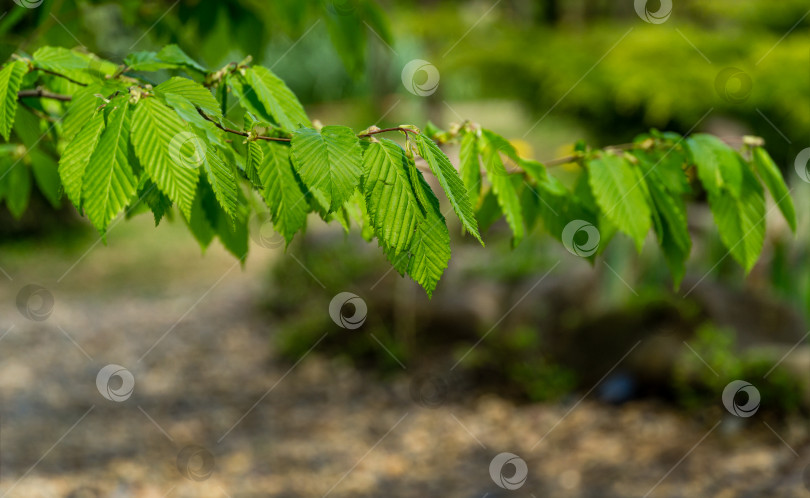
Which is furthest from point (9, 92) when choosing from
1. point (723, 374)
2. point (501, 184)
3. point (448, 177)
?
point (723, 374)

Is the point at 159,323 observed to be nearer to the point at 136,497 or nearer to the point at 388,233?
the point at 136,497

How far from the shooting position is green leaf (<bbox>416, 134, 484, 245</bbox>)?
914mm

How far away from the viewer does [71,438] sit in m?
3.69

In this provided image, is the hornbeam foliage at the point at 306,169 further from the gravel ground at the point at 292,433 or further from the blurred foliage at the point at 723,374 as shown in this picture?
the blurred foliage at the point at 723,374

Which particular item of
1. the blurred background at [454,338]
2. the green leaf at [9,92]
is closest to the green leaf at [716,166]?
the blurred background at [454,338]

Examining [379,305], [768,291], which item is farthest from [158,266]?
[768,291]

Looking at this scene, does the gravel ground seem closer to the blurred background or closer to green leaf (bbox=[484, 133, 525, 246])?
the blurred background

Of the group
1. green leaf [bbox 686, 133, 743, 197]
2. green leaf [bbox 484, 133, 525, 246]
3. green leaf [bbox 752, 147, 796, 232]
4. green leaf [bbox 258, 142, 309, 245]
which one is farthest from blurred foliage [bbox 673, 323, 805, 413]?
green leaf [bbox 258, 142, 309, 245]

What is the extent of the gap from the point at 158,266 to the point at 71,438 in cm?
366

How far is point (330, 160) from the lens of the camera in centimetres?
93

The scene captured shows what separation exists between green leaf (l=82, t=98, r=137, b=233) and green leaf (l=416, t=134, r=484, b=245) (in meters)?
0.36

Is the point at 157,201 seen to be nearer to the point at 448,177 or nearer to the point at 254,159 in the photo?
the point at 254,159

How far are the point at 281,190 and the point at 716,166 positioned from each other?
0.76 m

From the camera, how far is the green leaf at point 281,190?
99 centimetres
